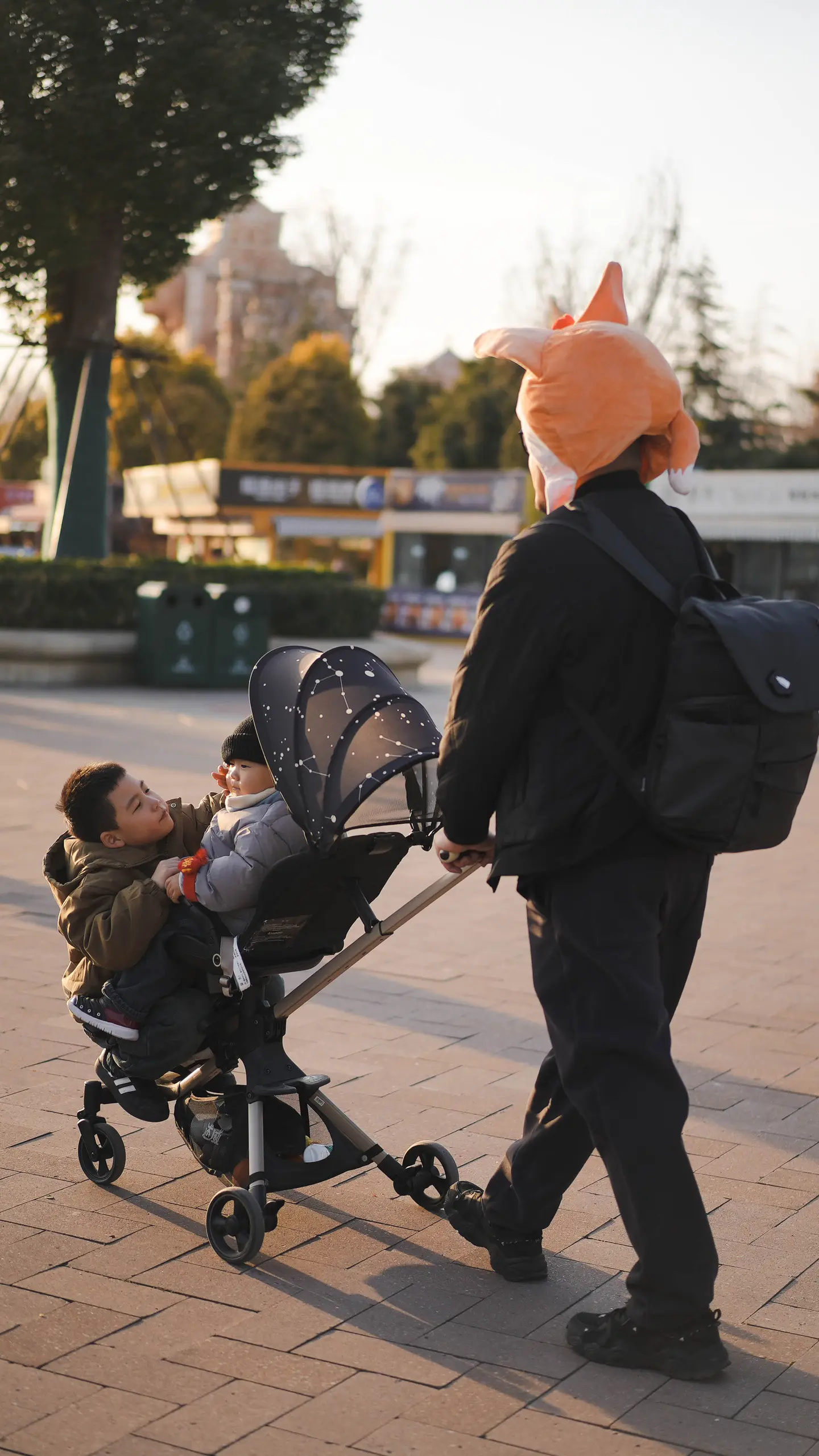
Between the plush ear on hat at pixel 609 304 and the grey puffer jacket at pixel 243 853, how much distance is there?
1.26 metres

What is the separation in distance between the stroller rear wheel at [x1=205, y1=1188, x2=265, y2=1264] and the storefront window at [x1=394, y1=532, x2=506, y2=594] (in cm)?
3526

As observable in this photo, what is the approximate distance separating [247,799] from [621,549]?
1.14 meters

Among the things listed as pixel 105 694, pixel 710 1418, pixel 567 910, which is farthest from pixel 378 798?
pixel 105 694

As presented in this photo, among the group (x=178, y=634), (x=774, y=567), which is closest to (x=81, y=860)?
(x=178, y=634)

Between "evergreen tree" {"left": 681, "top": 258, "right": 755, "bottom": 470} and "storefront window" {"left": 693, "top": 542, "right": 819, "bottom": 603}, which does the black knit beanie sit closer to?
"storefront window" {"left": 693, "top": 542, "right": 819, "bottom": 603}

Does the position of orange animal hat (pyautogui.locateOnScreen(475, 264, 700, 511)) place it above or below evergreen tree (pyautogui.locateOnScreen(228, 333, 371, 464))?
below

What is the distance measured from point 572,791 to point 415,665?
17037mm

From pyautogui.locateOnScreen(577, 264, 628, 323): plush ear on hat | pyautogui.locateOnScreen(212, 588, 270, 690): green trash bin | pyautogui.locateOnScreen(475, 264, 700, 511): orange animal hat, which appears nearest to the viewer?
pyautogui.locateOnScreen(475, 264, 700, 511): orange animal hat

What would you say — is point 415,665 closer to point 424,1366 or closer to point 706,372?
point 424,1366

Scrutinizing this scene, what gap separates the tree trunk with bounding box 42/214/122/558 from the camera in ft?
65.8

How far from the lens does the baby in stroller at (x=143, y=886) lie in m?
3.70

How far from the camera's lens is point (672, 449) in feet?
11.1

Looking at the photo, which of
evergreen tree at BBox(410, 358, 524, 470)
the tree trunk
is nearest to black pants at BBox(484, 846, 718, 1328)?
the tree trunk

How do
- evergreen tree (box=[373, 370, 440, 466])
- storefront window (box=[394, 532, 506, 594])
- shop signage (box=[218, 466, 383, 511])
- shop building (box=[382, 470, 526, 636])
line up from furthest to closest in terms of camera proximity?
1. evergreen tree (box=[373, 370, 440, 466])
2. shop signage (box=[218, 466, 383, 511])
3. storefront window (box=[394, 532, 506, 594])
4. shop building (box=[382, 470, 526, 636])
